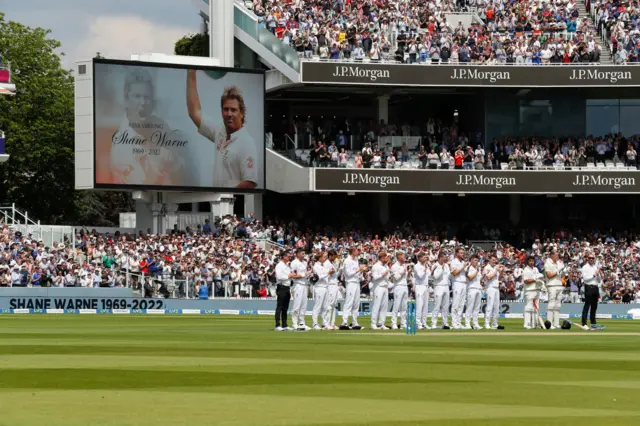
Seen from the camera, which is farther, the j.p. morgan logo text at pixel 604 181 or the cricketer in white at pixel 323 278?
the j.p. morgan logo text at pixel 604 181

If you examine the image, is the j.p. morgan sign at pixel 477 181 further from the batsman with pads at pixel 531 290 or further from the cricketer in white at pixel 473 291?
the batsman with pads at pixel 531 290

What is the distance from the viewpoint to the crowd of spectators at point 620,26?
56.1 metres

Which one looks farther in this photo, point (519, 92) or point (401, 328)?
point (519, 92)

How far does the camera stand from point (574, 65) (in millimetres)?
55875

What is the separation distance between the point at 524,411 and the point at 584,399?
133cm

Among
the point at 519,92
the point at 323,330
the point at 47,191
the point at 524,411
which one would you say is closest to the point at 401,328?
the point at 323,330

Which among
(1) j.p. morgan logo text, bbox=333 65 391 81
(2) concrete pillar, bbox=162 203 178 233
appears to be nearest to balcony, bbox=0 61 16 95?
(2) concrete pillar, bbox=162 203 178 233

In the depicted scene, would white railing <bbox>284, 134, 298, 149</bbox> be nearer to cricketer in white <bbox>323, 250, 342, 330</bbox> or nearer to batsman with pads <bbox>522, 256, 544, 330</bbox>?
batsman with pads <bbox>522, 256, 544, 330</bbox>

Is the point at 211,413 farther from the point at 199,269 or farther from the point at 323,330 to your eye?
the point at 199,269

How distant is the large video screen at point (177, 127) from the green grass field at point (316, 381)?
26583 millimetres

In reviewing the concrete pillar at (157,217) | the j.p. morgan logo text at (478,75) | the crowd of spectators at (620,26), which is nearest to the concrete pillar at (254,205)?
the concrete pillar at (157,217)

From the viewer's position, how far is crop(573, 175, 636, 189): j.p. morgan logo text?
2199 inches

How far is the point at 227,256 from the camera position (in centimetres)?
4716

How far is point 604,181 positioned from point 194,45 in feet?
94.3
